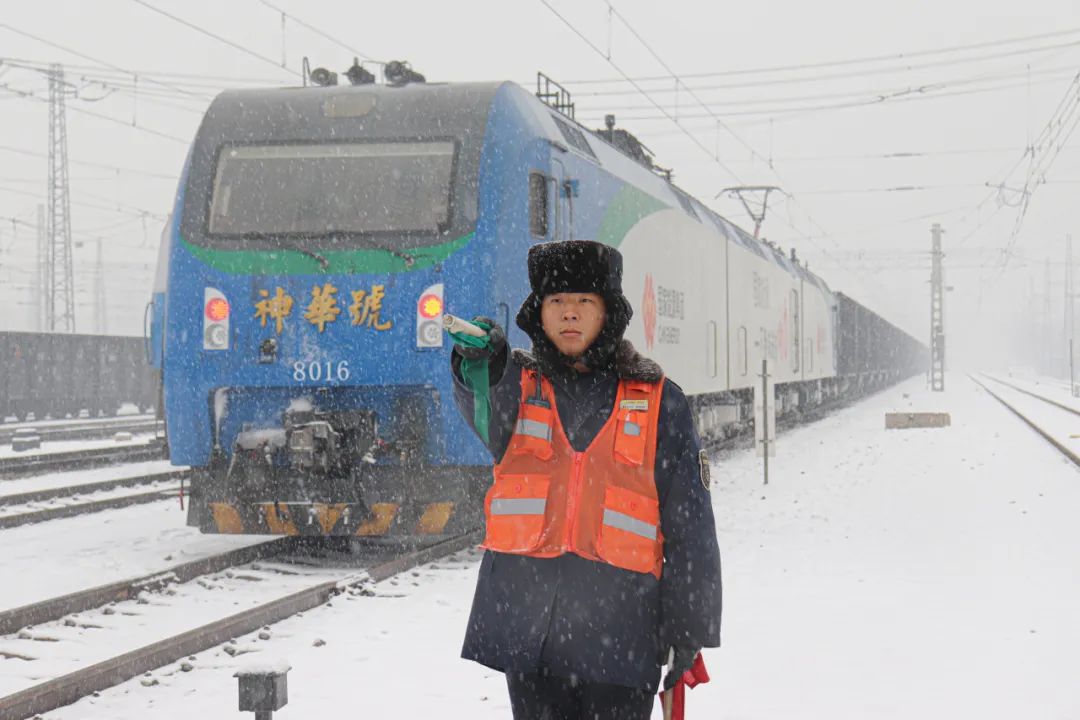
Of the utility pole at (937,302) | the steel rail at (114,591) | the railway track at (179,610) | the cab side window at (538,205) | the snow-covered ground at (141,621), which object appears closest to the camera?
the railway track at (179,610)

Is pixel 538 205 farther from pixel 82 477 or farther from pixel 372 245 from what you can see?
pixel 82 477

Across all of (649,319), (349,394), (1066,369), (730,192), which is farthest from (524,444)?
(1066,369)

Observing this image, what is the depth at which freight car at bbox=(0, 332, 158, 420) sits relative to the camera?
2394 cm

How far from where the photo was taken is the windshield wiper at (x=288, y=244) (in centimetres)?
750

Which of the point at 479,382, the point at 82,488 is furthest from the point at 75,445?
the point at 479,382

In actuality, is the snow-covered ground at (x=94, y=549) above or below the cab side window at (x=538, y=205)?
below

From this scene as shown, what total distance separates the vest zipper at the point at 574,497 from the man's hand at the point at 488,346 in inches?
10.9

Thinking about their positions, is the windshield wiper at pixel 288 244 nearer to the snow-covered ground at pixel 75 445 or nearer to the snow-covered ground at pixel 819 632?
the snow-covered ground at pixel 819 632

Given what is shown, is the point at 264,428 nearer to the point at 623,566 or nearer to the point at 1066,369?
the point at 623,566

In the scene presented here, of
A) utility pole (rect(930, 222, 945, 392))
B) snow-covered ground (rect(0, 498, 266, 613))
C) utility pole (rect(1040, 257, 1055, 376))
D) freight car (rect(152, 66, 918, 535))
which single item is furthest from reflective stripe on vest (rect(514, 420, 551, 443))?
utility pole (rect(1040, 257, 1055, 376))

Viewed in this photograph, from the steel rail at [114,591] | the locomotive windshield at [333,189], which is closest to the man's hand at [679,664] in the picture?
the steel rail at [114,591]

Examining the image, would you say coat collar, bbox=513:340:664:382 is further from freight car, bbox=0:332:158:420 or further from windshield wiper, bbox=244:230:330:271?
freight car, bbox=0:332:158:420

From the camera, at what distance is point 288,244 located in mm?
7586

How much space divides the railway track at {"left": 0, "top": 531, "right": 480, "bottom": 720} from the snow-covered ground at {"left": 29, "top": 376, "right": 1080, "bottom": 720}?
0.28 feet
